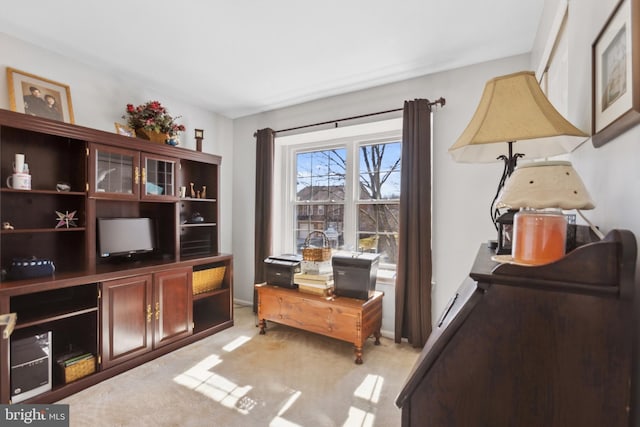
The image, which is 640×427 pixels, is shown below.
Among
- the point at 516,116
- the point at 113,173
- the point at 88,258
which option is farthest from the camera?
the point at 113,173

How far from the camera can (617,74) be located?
2.63 feet

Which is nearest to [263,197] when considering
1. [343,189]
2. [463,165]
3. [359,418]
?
[343,189]

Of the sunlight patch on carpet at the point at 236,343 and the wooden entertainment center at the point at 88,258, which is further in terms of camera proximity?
the sunlight patch on carpet at the point at 236,343

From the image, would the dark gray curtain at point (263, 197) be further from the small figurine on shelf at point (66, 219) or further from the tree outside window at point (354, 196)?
the small figurine on shelf at point (66, 219)

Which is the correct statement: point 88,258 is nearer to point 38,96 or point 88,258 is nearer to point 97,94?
point 38,96

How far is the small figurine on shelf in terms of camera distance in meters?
2.34

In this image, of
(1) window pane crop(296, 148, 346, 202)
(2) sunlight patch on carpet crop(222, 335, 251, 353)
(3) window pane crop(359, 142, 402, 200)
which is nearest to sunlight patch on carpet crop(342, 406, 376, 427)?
(2) sunlight patch on carpet crop(222, 335, 251, 353)

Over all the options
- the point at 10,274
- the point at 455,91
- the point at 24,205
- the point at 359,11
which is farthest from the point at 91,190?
the point at 455,91

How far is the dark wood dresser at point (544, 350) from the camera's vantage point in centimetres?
59

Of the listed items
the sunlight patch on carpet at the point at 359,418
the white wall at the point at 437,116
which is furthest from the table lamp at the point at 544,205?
the sunlight patch on carpet at the point at 359,418

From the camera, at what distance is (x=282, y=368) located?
2350mm

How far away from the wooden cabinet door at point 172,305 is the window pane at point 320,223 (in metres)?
1.45

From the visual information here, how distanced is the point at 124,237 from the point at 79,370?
3.51ft

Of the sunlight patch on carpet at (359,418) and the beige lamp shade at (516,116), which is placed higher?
the beige lamp shade at (516,116)
